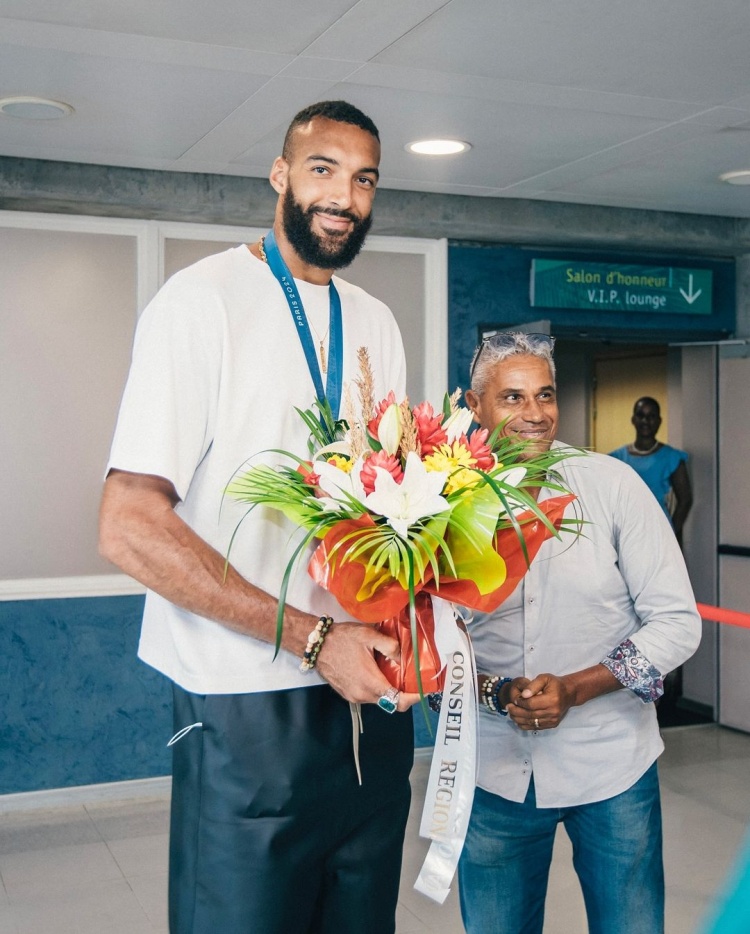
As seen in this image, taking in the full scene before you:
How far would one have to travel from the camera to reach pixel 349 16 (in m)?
2.94

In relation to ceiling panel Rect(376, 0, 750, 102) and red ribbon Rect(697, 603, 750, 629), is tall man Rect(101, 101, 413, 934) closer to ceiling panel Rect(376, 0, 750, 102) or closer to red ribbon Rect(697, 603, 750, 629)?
ceiling panel Rect(376, 0, 750, 102)

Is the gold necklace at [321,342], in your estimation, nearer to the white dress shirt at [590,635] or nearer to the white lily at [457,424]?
the white lily at [457,424]

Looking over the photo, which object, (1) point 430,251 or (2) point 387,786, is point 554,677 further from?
(1) point 430,251

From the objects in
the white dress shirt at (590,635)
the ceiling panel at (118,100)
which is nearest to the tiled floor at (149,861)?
the white dress shirt at (590,635)

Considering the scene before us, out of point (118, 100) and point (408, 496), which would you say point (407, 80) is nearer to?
point (118, 100)

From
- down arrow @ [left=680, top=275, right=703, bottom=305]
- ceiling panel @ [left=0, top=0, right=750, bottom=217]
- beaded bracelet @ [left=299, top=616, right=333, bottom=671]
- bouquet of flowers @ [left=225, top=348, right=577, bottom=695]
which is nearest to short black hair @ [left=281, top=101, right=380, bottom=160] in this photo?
bouquet of flowers @ [left=225, top=348, right=577, bottom=695]

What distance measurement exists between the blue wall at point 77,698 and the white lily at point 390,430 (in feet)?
12.9

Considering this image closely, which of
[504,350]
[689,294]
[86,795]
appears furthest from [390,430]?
[689,294]

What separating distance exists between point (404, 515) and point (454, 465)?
0.32ft

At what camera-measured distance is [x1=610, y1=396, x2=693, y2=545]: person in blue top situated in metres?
6.41

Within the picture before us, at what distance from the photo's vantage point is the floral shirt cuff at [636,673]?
198cm

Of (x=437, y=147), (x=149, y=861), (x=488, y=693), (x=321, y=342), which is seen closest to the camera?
(x=321, y=342)

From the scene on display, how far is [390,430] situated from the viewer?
52.9 inches

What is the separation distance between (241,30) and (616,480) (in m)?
1.84
